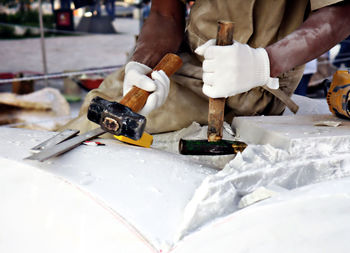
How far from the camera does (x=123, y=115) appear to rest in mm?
980

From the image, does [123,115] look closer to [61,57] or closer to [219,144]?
[219,144]

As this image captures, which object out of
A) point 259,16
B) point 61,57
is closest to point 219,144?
point 259,16

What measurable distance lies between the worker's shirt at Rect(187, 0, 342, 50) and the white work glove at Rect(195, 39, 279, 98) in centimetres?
28

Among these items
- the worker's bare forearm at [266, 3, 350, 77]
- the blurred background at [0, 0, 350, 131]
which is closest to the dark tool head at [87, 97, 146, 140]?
the worker's bare forearm at [266, 3, 350, 77]

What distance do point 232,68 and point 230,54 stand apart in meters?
0.04

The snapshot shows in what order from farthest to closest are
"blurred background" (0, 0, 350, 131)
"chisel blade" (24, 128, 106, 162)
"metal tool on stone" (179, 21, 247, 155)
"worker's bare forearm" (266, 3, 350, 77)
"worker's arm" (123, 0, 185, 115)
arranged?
"blurred background" (0, 0, 350, 131), "worker's arm" (123, 0, 185, 115), "worker's bare forearm" (266, 3, 350, 77), "metal tool on stone" (179, 21, 247, 155), "chisel blade" (24, 128, 106, 162)

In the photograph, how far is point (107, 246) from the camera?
0.74 metres

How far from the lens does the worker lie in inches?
41.2

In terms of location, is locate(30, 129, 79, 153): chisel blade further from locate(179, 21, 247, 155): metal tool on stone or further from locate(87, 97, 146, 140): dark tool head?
locate(179, 21, 247, 155): metal tool on stone

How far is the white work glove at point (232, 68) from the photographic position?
1003mm

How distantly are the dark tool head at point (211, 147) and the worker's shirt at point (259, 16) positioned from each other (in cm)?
47

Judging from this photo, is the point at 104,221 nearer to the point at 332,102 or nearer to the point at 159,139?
the point at 159,139

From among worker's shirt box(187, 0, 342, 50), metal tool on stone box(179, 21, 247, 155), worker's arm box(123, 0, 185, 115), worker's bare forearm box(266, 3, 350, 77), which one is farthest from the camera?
worker's arm box(123, 0, 185, 115)

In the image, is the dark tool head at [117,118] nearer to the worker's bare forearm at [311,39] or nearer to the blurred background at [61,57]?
the worker's bare forearm at [311,39]
